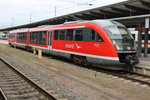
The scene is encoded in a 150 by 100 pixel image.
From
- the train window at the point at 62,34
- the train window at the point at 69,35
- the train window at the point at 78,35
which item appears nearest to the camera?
the train window at the point at 78,35

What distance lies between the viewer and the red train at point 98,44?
9.88 m

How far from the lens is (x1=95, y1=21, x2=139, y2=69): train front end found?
9828 millimetres

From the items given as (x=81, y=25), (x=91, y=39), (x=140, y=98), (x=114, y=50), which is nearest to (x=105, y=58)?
(x=114, y=50)

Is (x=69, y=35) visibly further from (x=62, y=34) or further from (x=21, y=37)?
(x=21, y=37)

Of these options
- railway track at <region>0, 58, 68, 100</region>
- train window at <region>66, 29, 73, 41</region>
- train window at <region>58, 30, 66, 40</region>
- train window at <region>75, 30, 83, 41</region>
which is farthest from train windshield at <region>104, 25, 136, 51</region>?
railway track at <region>0, 58, 68, 100</region>

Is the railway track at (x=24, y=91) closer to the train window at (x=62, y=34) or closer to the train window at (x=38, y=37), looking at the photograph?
the train window at (x=62, y=34)

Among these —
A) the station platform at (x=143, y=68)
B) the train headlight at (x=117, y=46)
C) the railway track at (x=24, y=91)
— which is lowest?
the railway track at (x=24, y=91)

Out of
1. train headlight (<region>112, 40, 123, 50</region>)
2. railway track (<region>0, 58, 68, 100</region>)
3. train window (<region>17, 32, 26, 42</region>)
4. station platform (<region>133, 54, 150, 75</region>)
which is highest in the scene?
train window (<region>17, 32, 26, 42</region>)

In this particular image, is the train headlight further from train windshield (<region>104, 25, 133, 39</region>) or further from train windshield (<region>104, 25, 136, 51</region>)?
train windshield (<region>104, 25, 133, 39</region>)

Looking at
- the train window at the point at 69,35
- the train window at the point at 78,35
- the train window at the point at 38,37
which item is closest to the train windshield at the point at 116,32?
the train window at the point at 78,35

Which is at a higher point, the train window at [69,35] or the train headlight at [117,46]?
the train window at [69,35]

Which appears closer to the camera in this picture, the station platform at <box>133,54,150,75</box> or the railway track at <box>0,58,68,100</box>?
the railway track at <box>0,58,68,100</box>

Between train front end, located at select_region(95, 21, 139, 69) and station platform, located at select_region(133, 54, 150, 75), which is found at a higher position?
train front end, located at select_region(95, 21, 139, 69)

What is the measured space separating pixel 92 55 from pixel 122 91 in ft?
13.4
